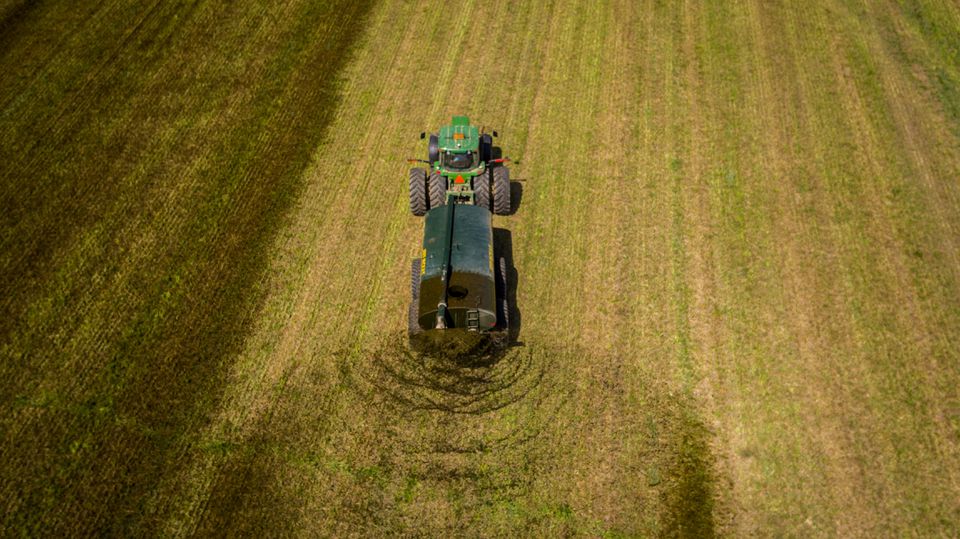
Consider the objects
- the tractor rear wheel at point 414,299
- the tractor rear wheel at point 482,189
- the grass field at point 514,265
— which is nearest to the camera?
the grass field at point 514,265

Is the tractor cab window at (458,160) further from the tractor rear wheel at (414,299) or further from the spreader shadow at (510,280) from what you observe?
the tractor rear wheel at (414,299)

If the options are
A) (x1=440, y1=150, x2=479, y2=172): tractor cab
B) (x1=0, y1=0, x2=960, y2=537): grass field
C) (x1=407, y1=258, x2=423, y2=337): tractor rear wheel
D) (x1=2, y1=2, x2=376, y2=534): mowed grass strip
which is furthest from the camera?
(x1=440, y1=150, x2=479, y2=172): tractor cab

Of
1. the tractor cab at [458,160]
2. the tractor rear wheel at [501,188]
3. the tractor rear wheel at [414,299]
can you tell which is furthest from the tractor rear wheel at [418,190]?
the tractor rear wheel at [501,188]

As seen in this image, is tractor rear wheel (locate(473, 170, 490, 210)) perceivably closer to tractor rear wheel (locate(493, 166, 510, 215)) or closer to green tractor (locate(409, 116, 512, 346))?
green tractor (locate(409, 116, 512, 346))

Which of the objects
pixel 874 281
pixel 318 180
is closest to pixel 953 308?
pixel 874 281

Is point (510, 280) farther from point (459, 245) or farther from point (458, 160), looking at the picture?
point (458, 160)

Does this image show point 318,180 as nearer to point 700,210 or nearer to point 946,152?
point 700,210

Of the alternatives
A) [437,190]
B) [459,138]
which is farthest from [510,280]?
[459,138]

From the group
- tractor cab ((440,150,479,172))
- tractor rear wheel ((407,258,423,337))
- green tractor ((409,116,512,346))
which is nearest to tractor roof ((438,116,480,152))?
green tractor ((409,116,512,346))
